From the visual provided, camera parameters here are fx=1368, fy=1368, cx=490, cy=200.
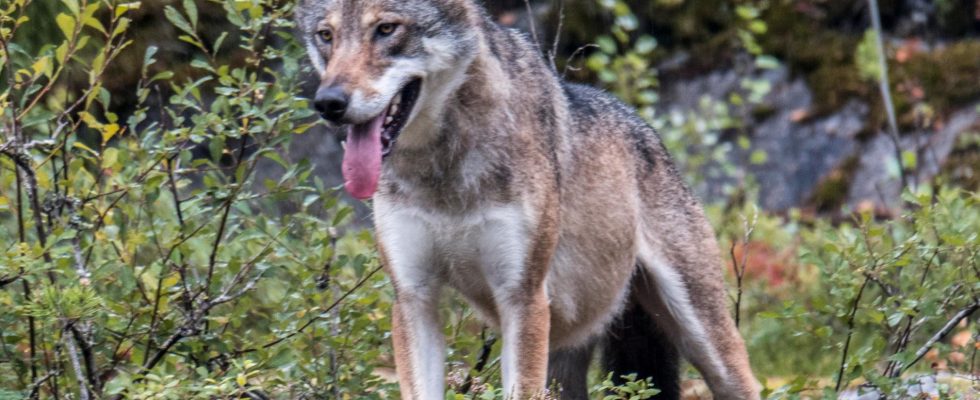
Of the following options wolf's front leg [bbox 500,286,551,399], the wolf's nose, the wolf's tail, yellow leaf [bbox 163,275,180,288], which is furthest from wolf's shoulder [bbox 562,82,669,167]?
yellow leaf [bbox 163,275,180,288]

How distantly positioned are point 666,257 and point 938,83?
16.4 ft

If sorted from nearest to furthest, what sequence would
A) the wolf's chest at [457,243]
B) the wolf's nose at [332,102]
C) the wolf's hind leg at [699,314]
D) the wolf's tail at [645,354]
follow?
1. the wolf's nose at [332,102]
2. the wolf's chest at [457,243]
3. the wolf's hind leg at [699,314]
4. the wolf's tail at [645,354]

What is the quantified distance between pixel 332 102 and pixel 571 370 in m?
1.93

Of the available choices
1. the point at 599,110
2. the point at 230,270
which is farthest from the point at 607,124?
the point at 230,270

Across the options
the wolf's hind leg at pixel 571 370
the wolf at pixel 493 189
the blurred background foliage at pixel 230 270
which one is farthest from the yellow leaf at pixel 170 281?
the wolf's hind leg at pixel 571 370

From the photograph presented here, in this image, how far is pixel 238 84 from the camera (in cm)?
421

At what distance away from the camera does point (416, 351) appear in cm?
427

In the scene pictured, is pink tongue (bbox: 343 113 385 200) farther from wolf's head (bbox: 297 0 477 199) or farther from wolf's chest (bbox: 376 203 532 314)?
wolf's chest (bbox: 376 203 532 314)

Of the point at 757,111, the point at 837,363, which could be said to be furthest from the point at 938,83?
the point at 837,363

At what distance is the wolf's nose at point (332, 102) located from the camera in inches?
146

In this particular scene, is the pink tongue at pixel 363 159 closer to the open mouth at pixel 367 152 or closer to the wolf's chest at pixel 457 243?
the open mouth at pixel 367 152

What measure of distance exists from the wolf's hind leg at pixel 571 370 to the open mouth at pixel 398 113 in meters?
1.54

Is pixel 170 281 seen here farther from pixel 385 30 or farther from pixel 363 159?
pixel 385 30

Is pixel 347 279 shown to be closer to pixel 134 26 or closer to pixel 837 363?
pixel 837 363
